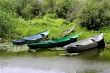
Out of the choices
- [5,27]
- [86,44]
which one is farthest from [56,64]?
[5,27]

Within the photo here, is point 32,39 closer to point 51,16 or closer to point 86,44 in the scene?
point 86,44

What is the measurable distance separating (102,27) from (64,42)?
5.15 meters

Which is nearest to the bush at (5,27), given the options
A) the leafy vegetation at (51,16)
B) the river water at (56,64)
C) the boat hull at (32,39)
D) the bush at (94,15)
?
the leafy vegetation at (51,16)

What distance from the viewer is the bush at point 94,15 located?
41.5m

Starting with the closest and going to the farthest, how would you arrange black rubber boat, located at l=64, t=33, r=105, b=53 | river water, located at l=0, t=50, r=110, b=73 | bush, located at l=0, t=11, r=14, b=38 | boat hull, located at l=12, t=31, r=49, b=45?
river water, located at l=0, t=50, r=110, b=73
black rubber boat, located at l=64, t=33, r=105, b=53
boat hull, located at l=12, t=31, r=49, b=45
bush, located at l=0, t=11, r=14, b=38

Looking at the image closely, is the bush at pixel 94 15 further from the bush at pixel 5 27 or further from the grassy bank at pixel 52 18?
the bush at pixel 5 27

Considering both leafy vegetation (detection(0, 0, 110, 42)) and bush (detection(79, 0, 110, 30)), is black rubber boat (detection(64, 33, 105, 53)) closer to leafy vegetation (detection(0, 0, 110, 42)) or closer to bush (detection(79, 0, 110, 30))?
leafy vegetation (detection(0, 0, 110, 42))

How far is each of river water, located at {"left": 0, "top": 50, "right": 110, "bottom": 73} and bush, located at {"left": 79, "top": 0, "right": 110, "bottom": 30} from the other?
5518 mm

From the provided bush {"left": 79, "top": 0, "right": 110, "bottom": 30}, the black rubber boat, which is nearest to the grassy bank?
bush {"left": 79, "top": 0, "right": 110, "bottom": 30}

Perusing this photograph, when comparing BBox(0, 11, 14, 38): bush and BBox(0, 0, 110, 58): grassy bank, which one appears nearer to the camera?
BBox(0, 0, 110, 58): grassy bank

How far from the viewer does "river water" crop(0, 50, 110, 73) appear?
31688 millimetres

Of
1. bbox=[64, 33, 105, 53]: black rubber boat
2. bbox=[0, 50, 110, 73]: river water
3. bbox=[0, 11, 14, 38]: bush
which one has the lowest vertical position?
bbox=[0, 50, 110, 73]: river water

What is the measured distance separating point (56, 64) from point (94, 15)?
32.5 ft

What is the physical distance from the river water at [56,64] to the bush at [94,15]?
5.52 m
